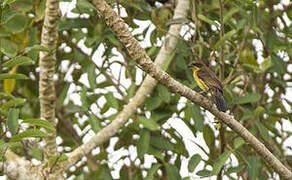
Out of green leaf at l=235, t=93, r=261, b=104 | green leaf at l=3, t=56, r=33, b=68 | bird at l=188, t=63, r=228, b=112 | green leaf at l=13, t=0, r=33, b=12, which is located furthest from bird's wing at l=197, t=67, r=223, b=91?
green leaf at l=13, t=0, r=33, b=12

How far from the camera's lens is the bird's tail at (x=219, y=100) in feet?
10.8

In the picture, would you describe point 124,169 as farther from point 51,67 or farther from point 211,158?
point 51,67

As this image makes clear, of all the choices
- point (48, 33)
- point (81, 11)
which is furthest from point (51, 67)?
point (81, 11)

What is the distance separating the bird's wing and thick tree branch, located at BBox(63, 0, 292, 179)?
1.60ft

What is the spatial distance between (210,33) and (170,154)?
3.85 ft

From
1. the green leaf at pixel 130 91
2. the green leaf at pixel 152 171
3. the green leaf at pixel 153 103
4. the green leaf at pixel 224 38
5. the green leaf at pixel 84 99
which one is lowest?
the green leaf at pixel 152 171

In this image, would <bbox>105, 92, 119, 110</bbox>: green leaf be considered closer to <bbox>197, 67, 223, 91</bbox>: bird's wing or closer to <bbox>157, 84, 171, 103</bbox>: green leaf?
<bbox>157, 84, 171, 103</bbox>: green leaf

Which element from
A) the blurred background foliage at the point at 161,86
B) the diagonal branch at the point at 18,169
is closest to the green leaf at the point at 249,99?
the blurred background foliage at the point at 161,86

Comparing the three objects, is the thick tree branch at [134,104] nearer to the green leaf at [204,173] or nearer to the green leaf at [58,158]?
the green leaf at [58,158]

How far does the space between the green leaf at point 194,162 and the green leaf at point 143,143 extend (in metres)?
0.36

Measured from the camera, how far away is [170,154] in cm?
484

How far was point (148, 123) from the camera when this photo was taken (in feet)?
13.1

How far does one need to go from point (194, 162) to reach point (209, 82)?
0.64 metres

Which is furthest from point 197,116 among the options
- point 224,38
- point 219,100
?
point 224,38
